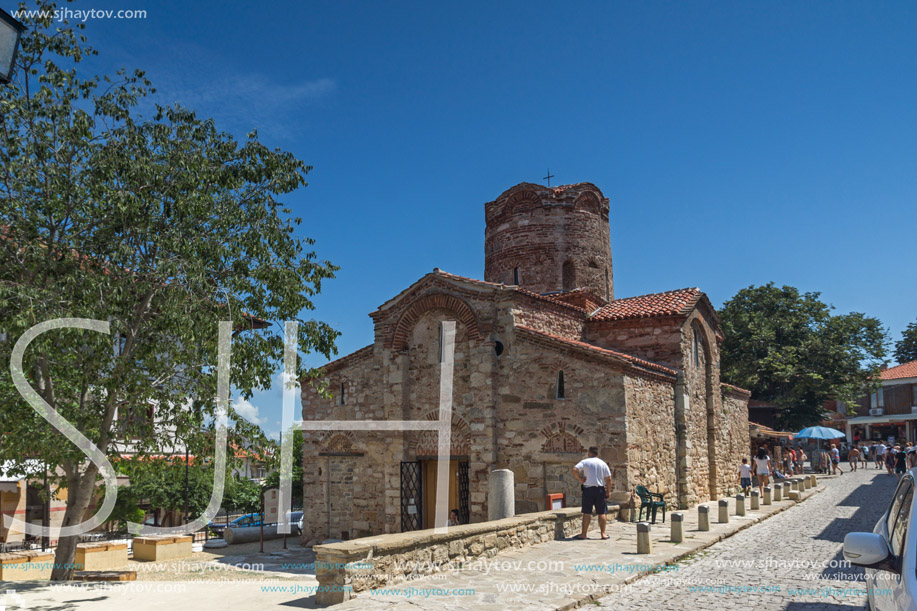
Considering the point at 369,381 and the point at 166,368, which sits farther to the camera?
the point at 369,381

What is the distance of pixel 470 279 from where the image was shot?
16.3 m

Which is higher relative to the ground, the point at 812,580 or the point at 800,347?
the point at 800,347

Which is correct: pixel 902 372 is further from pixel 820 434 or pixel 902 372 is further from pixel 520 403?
pixel 520 403

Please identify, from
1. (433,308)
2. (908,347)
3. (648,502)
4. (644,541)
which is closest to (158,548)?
(433,308)

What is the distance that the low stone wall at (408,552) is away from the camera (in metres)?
7.07

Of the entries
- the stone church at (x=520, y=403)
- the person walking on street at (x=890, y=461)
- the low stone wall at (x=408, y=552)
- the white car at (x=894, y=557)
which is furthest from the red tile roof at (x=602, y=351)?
the person walking on street at (x=890, y=461)

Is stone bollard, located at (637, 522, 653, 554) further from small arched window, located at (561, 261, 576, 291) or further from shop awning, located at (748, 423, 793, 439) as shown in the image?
shop awning, located at (748, 423, 793, 439)

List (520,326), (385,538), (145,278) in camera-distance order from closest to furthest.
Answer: (385,538) → (145,278) → (520,326)

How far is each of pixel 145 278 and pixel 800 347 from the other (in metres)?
32.1

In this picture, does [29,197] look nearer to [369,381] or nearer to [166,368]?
[166,368]

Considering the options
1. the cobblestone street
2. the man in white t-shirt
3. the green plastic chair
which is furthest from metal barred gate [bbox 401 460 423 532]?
the cobblestone street

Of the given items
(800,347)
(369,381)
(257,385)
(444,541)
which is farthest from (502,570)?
(800,347)

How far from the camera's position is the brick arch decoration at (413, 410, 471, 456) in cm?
1573

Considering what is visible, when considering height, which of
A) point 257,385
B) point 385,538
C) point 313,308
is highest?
point 313,308
